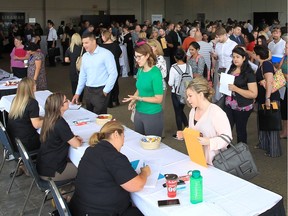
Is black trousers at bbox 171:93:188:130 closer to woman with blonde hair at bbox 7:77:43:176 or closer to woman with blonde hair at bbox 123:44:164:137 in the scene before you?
woman with blonde hair at bbox 123:44:164:137

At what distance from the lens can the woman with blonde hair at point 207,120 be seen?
262 cm

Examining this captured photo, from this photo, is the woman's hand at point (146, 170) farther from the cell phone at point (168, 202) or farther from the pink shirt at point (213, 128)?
the pink shirt at point (213, 128)

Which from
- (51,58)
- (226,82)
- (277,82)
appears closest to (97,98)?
(226,82)

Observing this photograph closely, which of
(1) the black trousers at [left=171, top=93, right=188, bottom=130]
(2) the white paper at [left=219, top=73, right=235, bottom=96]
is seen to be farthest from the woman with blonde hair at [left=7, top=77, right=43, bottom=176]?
(1) the black trousers at [left=171, top=93, right=188, bottom=130]

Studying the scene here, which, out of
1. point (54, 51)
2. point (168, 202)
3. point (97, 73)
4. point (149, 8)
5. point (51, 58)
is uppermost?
point (149, 8)

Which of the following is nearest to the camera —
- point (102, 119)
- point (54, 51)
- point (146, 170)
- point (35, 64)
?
point (146, 170)

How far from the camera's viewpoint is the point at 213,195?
215cm

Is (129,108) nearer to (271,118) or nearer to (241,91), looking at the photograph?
(241,91)

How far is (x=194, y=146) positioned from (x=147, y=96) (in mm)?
1078

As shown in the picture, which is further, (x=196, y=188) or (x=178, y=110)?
→ (x=178, y=110)

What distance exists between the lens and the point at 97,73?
14.0ft

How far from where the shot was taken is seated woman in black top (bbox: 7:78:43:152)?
11.8 feet

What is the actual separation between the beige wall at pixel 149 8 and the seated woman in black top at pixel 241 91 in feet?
48.1

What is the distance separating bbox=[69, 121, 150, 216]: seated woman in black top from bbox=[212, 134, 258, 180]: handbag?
538 millimetres
